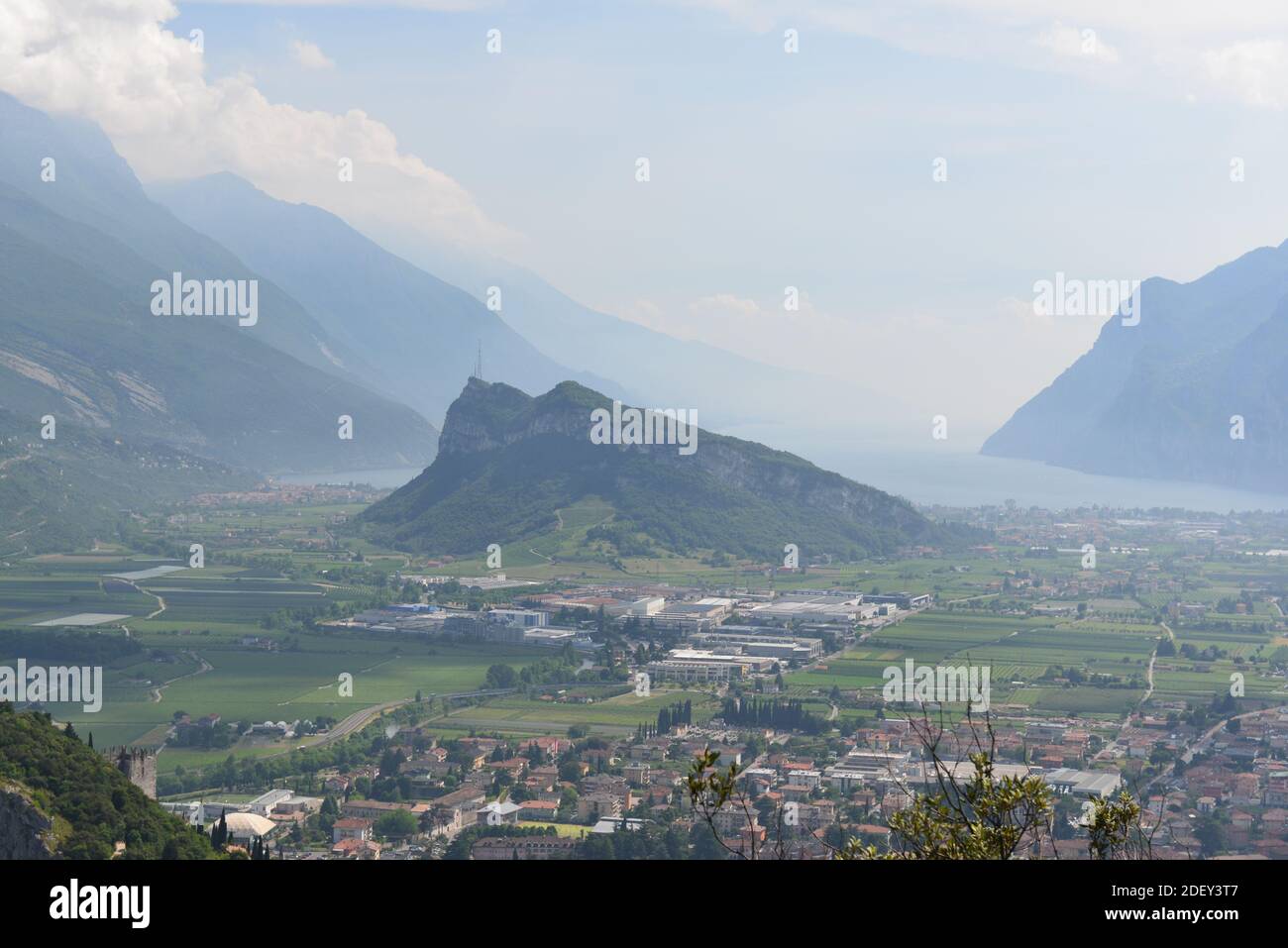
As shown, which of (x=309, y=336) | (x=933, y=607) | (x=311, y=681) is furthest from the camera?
(x=309, y=336)

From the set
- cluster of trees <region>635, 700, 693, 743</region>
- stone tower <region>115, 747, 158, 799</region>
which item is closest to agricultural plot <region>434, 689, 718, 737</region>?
cluster of trees <region>635, 700, 693, 743</region>

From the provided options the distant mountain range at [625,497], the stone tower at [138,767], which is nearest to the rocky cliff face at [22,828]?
the stone tower at [138,767]

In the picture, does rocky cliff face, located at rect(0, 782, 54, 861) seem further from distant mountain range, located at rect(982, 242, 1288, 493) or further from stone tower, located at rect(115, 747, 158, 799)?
distant mountain range, located at rect(982, 242, 1288, 493)
